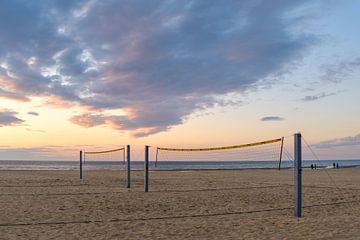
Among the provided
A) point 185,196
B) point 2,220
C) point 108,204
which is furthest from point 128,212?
point 185,196

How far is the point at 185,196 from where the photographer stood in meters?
12.8

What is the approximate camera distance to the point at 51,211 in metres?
9.57

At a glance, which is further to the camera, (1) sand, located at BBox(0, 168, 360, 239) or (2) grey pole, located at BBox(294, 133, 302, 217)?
(2) grey pole, located at BBox(294, 133, 302, 217)

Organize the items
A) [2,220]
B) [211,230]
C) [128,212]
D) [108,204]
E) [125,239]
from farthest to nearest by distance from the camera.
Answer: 1. [108,204]
2. [128,212]
3. [2,220]
4. [211,230]
5. [125,239]

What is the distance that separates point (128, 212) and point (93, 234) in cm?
249

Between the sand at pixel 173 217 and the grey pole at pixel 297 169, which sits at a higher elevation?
the grey pole at pixel 297 169

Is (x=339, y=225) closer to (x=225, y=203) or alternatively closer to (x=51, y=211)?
(x=225, y=203)

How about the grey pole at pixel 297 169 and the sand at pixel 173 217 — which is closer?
the sand at pixel 173 217

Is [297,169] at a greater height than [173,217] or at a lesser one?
greater

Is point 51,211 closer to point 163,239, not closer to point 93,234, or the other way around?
point 93,234

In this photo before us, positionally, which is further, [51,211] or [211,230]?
[51,211]

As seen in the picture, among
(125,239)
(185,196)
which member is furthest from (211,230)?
(185,196)

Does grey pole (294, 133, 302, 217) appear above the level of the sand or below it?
above

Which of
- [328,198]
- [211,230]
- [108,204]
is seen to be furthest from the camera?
[328,198]
